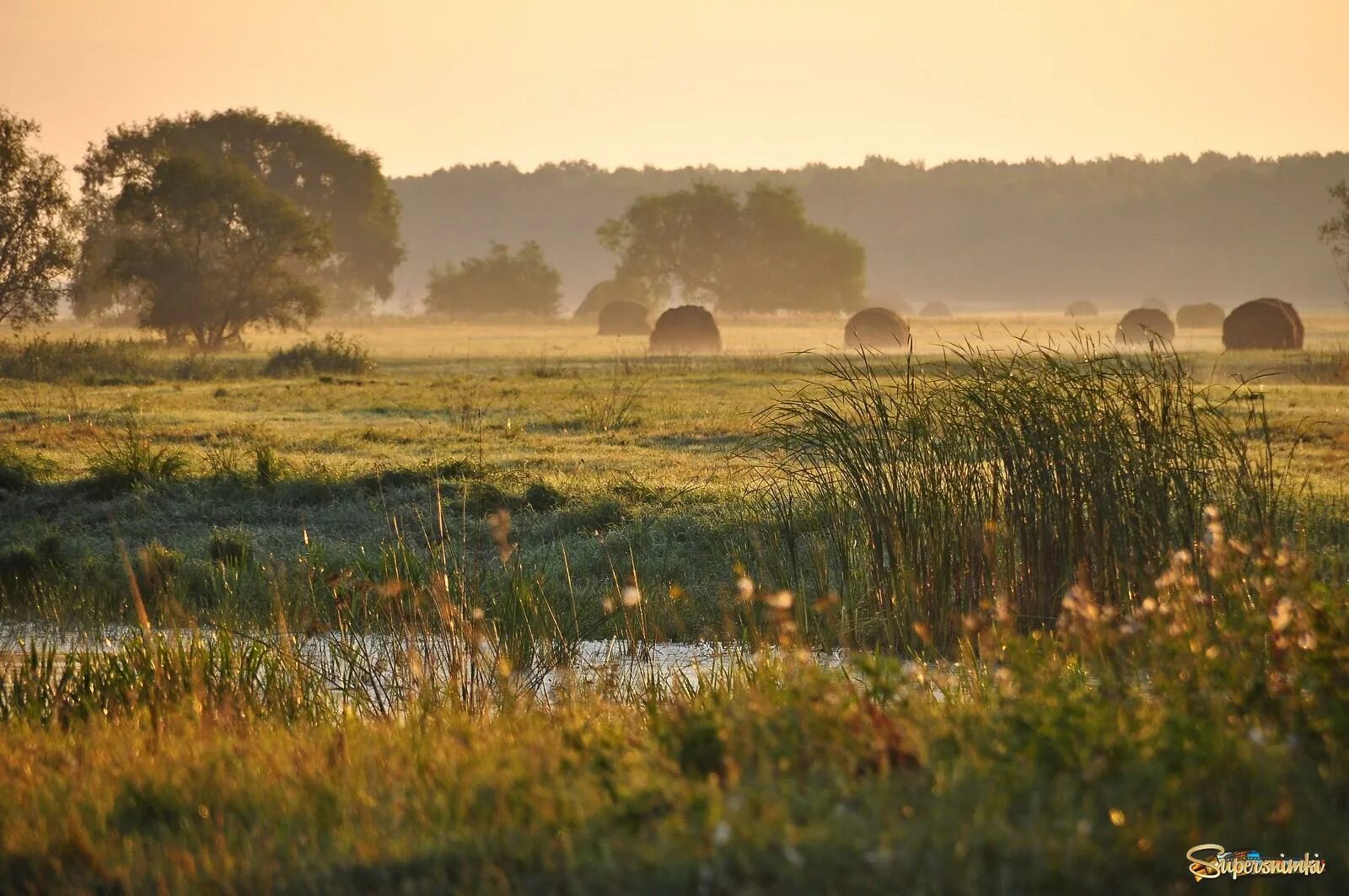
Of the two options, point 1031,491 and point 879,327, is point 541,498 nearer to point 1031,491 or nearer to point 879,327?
point 1031,491

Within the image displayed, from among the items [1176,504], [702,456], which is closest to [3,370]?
[702,456]

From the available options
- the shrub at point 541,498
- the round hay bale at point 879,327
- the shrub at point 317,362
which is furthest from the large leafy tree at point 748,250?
the shrub at point 541,498

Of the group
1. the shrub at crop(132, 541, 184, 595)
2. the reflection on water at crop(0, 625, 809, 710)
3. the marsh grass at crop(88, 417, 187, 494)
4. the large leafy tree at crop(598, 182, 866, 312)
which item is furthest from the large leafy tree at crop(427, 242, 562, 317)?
the reflection on water at crop(0, 625, 809, 710)

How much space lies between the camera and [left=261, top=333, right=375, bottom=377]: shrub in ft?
106

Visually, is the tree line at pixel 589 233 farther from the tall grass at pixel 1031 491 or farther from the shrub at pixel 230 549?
the tall grass at pixel 1031 491

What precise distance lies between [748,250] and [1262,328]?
45920mm


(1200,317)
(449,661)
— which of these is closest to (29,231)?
(449,661)

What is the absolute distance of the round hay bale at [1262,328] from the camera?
42.2 meters

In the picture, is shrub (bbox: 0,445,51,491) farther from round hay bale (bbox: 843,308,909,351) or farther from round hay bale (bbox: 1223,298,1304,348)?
round hay bale (bbox: 843,308,909,351)

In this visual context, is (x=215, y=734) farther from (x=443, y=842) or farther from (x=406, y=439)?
(x=406, y=439)

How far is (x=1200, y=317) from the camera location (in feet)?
255

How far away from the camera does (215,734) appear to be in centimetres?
569

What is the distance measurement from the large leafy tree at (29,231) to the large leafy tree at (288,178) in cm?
2171

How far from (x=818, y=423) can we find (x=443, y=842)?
5246mm
